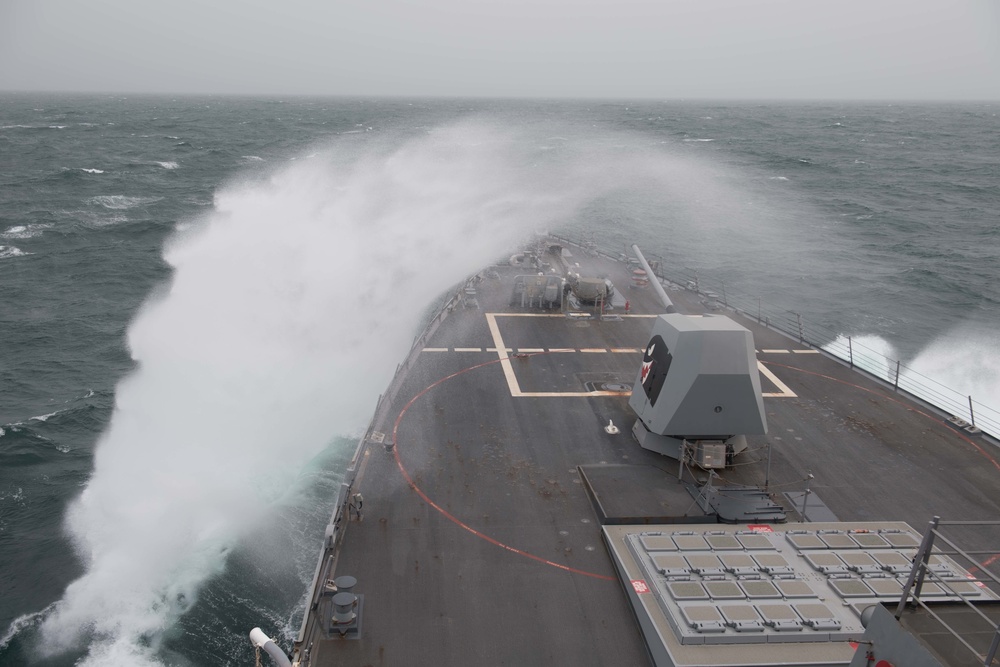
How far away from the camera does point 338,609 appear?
982 cm

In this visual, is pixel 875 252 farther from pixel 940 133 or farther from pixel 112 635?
pixel 940 133

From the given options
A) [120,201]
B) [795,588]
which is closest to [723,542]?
[795,588]

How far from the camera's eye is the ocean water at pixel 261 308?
54.3ft

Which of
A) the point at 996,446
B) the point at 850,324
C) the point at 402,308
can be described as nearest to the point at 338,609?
the point at 996,446

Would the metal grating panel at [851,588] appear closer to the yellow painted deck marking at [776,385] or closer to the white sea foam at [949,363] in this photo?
the yellow painted deck marking at [776,385]

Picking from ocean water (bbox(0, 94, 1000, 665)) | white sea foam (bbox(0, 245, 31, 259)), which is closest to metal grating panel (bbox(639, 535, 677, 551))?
ocean water (bbox(0, 94, 1000, 665))

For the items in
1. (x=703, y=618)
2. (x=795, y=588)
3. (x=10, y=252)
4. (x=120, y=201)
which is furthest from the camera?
(x=120, y=201)

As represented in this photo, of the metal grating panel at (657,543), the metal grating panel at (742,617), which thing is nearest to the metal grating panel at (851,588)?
the metal grating panel at (742,617)

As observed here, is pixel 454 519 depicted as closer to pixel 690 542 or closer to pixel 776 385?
pixel 690 542

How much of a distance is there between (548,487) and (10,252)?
44274mm

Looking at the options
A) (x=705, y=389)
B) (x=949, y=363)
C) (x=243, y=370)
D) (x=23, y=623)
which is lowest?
(x=23, y=623)

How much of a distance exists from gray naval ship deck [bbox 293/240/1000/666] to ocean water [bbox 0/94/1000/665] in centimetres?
477

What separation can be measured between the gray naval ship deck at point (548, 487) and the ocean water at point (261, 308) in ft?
15.7

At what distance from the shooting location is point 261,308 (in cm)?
2827
